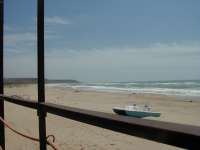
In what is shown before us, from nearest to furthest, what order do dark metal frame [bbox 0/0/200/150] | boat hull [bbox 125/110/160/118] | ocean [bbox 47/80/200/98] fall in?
Answer: dark metal frame [bbox 0/0/200/150]
boat hull [bbox 125/110/160/118]
ocean [bbox 47/80/200/98]

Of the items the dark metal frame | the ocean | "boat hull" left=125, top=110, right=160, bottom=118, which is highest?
the dark metal frame

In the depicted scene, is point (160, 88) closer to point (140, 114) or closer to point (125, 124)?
point (140, 114)

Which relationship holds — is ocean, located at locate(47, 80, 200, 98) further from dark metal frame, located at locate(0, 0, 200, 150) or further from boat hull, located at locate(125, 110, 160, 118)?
dark metal frame, located at locate(0, 0, 200, 150)

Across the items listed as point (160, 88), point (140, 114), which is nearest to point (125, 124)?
point (140, 114)

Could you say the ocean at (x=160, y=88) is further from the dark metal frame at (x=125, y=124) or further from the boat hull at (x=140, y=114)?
the dark metal frame at (x=125, y=124)

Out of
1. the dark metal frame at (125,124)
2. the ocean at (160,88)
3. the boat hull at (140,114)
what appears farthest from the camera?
the ocean at (160,88)

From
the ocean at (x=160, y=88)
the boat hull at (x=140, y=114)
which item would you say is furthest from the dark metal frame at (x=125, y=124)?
the ocean at (x=160, y=88)

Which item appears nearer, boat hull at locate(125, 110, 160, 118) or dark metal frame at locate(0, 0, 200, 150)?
dark metal frame at locate(0, 0, 200, 150)

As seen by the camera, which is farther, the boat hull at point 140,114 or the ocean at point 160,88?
the ocean at point 160,88

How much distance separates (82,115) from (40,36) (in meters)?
0.75

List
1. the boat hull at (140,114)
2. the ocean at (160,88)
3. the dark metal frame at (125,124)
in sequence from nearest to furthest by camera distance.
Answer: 1. the dark metal frame at (125,124)
2. the boat hull at (140,114)
3. the ocean at (160,88)

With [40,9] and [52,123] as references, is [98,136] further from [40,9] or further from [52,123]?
[40,9]

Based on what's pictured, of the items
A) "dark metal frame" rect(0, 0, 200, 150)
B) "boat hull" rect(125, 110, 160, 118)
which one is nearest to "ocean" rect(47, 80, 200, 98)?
"boat hull" rect(125, 110, 160, 118)

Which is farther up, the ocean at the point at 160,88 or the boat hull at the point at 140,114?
the boat hull at the point at 140,114
